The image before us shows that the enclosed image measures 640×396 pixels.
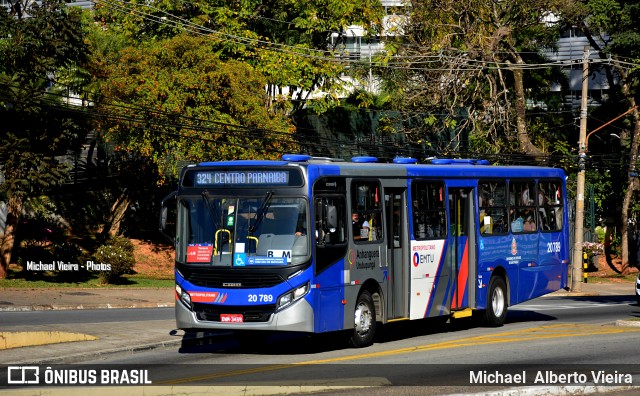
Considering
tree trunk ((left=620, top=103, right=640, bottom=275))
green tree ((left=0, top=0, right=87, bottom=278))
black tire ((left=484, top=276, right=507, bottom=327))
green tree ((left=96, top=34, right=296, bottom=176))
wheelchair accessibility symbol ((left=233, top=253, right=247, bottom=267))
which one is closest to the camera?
wheelchair accessibility symbol ((left=233, top=253, right=247, bottom=267))

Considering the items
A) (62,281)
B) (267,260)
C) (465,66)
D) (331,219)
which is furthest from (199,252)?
(465,66)

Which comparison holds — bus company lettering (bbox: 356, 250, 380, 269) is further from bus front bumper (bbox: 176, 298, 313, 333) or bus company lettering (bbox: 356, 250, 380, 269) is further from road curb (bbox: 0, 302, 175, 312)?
road curb (bbox: 0, 302, 175, 312)

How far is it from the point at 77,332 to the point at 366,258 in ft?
19.0

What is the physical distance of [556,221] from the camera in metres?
25.6

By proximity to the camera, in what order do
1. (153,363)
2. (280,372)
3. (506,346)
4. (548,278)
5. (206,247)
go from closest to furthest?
1. (280,372)
2. (153,363)
3. (206,247)
4. (506,346)
5. (548,278)

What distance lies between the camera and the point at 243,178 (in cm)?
1727

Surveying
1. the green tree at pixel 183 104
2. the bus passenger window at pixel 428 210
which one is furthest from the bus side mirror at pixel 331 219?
the green tree at pixel 183 104

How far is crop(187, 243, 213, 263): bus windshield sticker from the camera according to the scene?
17047 millimetres

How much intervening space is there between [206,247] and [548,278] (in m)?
11.3

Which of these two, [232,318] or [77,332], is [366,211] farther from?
[77,332]

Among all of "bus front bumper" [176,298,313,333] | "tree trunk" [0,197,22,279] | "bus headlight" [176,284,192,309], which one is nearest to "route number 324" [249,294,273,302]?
"bus front bumper" [176,298,313,333]

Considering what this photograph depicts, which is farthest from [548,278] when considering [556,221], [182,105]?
[182,105]

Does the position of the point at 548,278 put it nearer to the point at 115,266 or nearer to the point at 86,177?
the point at 115,266

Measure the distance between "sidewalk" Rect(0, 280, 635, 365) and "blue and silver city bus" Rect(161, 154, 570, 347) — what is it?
1604 mm
